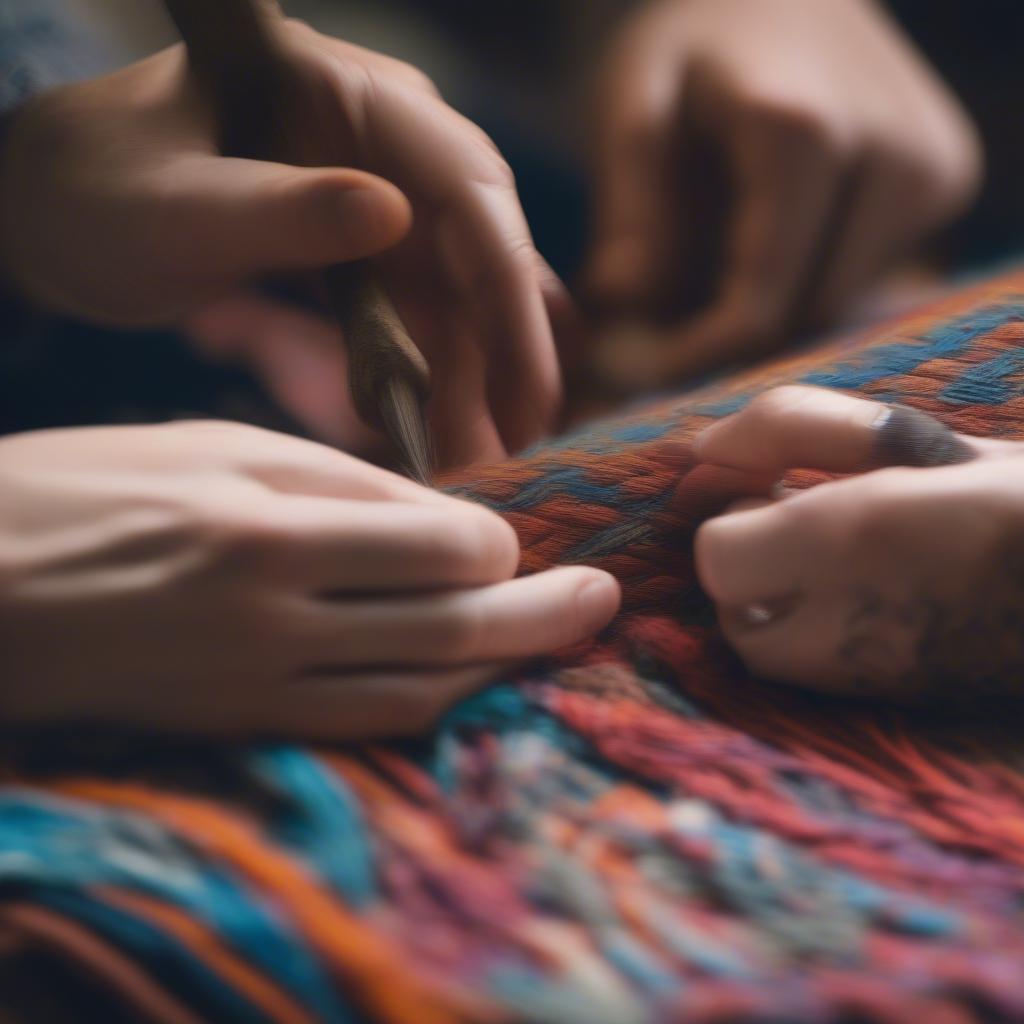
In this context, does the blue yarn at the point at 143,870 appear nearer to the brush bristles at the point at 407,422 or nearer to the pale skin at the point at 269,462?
the pale skin at the point at 269,462

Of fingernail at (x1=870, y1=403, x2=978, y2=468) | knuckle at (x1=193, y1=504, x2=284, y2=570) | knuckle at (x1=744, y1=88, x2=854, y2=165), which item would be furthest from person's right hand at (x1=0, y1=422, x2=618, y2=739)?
knuckle at (x1=744, y1=88, x2=854, y2=165)

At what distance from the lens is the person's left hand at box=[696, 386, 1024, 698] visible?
24 centimetres

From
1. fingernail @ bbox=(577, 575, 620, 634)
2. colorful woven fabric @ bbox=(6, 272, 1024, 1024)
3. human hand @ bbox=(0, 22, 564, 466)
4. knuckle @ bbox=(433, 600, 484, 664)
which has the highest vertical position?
human hand @ bbox=(0, 22, 564, 466)

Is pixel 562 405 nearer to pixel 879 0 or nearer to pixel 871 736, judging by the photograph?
pixel 871 736

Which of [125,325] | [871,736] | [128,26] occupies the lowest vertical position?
[871,736]

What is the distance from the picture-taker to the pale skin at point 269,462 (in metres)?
0.22

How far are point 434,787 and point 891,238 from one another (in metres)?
0.45

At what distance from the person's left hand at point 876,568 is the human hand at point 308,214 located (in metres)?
0.10

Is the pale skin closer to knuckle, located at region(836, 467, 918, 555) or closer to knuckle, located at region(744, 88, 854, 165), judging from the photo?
knuckle, located at region(836, 467, 918, 555)

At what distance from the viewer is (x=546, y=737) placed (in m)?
0.25

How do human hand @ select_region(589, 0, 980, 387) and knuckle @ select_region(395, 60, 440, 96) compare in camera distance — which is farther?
human hand @ select_region(589, 0, 980, 387)

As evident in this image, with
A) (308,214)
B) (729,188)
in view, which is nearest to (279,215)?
Result: (308,214)

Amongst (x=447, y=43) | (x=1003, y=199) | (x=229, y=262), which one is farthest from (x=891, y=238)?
(x=229, y=262)

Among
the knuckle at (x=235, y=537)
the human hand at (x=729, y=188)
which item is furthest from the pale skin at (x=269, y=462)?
the human hand at (x=729, y=188)
